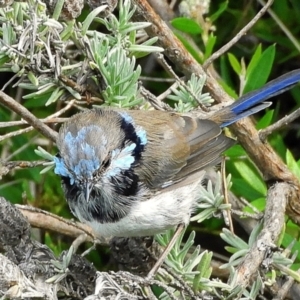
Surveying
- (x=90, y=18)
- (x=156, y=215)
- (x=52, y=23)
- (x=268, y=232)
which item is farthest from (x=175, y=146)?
(x=52, y=23)

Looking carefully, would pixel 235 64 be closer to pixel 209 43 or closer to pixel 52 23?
pixel 209 43

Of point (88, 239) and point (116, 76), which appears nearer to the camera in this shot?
point (116, 76)

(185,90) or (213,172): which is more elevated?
(185,90)

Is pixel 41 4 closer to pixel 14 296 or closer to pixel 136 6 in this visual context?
pixel 136 6

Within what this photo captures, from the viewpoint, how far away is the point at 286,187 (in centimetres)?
285

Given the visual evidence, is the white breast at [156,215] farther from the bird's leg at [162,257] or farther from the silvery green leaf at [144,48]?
the silvery green leaf at [144,48]

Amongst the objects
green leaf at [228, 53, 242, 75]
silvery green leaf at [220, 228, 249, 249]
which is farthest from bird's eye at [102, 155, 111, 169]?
green leaf at [228, 53, 242, 75]

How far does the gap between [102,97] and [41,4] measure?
569mm

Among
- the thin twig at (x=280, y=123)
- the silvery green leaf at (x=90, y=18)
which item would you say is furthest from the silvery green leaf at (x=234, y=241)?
the silvery green leaf at (x=90, y=18)

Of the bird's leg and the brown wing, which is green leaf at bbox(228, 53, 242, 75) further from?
the bird's leg

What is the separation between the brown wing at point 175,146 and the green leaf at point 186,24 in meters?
0.42

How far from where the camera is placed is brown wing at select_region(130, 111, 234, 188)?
278 cm

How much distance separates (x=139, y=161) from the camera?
8.95 feet

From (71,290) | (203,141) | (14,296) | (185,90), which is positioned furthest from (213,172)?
(14,296)
